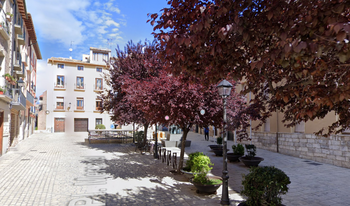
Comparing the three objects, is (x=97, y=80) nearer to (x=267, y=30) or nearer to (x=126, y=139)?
(x=126, y=139)

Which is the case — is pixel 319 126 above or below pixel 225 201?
above

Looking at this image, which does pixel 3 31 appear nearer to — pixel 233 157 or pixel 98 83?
pixel 233 157

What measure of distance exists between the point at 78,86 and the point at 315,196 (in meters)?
37.5

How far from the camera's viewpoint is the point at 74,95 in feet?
121

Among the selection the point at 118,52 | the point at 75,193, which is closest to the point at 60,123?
the point at 118,52

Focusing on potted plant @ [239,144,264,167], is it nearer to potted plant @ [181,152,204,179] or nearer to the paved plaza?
the paved plaza

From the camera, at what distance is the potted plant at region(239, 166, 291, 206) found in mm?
4391

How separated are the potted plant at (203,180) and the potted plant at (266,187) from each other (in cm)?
151

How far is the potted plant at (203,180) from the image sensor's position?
613 cm

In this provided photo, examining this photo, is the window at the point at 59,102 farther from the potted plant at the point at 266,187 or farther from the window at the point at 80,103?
the potted plant at the point at 266,187

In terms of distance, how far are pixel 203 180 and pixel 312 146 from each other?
843 cm

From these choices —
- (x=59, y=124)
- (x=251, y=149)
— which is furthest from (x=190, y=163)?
(x=59, y=124)

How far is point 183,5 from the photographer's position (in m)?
3.71

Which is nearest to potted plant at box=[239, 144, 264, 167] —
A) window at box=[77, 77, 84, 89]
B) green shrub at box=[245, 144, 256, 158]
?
green shrub at box=[245, 144, 256, 158]
